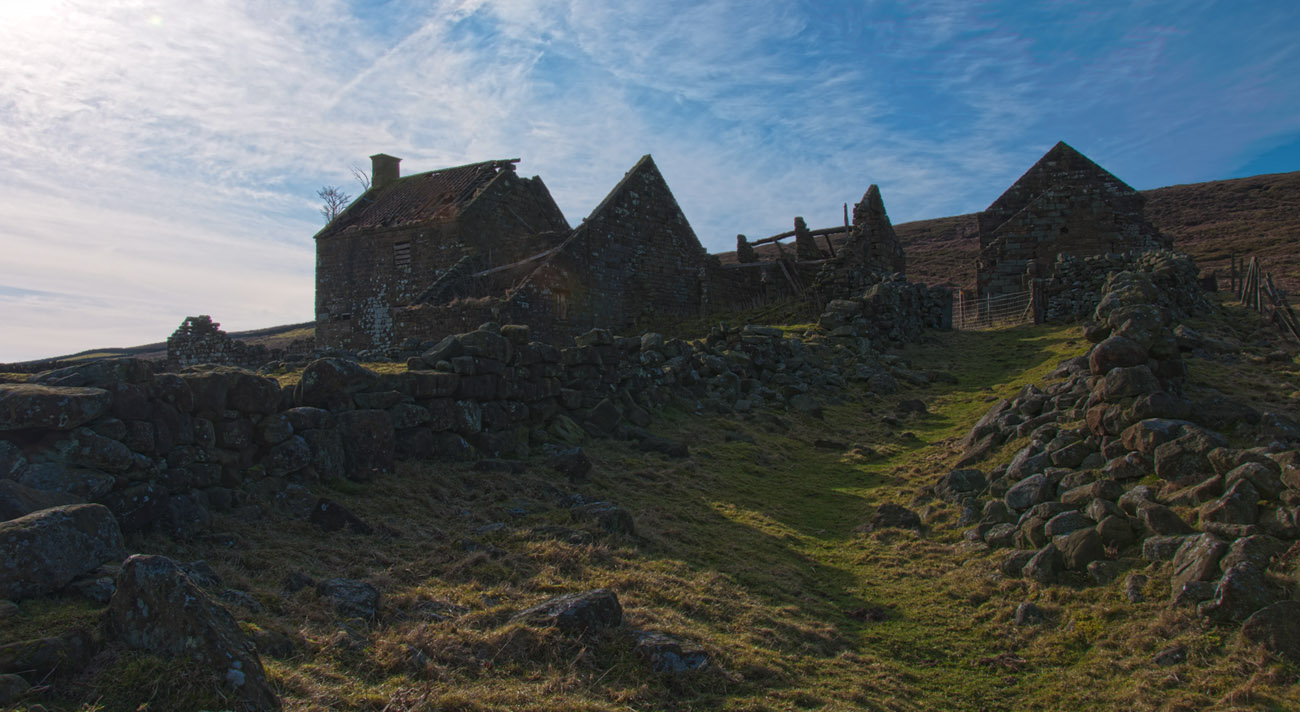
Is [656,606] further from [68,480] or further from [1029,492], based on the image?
[68,480]

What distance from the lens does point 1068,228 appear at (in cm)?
2786

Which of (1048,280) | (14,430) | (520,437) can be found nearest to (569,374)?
(520,437)

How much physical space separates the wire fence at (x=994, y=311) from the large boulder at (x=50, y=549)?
23609mm

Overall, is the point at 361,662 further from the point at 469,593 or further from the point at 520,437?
the point at 520,437

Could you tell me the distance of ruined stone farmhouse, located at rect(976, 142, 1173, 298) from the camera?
1086 inches

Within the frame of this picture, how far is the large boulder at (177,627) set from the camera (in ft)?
15.1

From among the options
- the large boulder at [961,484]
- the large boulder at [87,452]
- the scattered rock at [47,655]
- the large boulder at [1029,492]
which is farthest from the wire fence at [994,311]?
the scattered rock at [47,655]

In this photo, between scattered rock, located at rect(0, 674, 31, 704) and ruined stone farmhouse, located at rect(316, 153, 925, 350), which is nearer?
scattered rock, located at rect(0, 674, 31, 704)

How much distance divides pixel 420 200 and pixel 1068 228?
21.7 m

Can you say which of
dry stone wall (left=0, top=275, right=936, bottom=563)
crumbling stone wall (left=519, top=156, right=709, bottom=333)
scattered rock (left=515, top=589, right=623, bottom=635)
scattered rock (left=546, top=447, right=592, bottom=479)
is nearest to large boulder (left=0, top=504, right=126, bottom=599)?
dry stone wall (left=0, top=275, right=936, bottom=563)

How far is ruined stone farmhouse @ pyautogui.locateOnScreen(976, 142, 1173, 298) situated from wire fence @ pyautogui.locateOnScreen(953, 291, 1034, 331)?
52 centimetres

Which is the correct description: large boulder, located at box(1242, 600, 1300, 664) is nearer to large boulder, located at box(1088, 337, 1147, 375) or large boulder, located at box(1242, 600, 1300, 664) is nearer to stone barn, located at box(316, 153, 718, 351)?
large boulder, located at box(1088, 337, 1147, 375)

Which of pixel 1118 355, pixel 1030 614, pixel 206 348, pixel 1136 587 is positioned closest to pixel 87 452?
pixel 1030 614

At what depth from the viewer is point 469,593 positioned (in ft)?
23.0
